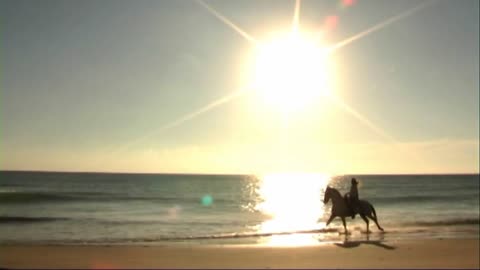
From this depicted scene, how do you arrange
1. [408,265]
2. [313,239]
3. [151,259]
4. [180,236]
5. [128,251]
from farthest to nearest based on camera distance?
[180,236]
[313,239]
[128,251]
[151,259]
[408,265]

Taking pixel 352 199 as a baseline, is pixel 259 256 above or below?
below

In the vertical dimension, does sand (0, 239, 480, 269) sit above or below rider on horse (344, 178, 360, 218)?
below

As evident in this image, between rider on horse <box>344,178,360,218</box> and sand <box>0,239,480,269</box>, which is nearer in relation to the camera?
sand <box>0,239,480,269</box>

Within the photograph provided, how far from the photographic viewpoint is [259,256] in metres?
13.5

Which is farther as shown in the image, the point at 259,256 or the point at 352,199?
the point at 352,199

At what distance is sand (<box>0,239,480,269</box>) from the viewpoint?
39.6 ft

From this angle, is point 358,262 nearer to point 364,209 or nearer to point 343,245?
point 343,245

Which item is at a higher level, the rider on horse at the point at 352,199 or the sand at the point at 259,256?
the rider on horse at the point at 352,199

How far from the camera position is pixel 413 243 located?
1620 centimetres

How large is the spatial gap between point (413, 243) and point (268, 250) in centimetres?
476

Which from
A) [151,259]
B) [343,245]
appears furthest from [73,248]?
[343,245]

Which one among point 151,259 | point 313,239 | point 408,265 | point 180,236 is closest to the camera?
point 408,265

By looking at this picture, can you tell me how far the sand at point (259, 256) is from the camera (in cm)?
1206

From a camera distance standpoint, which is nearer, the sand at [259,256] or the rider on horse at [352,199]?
the sand at [259,256]
